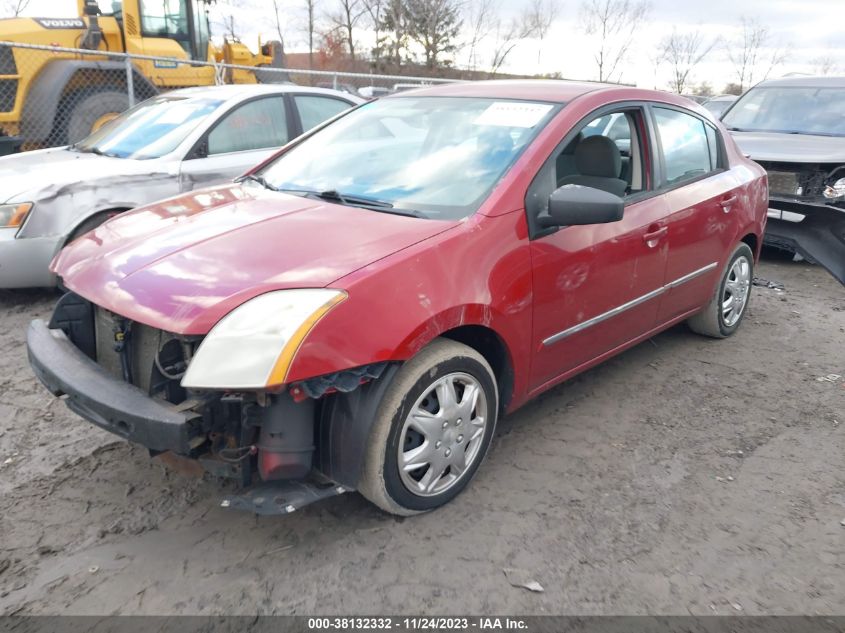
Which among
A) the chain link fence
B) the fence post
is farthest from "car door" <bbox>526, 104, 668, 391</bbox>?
the chain link fence

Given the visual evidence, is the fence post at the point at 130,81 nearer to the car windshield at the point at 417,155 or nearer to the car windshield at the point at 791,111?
the car windshield at the point at 417,155

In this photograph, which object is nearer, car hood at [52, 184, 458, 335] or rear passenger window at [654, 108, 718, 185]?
car hood at [52, 184, 458, 335]

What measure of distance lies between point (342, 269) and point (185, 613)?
126cm

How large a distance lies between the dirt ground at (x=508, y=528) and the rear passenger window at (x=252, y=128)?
2687 millimetres

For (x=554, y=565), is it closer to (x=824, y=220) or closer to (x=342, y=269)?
(x=342, y=269)

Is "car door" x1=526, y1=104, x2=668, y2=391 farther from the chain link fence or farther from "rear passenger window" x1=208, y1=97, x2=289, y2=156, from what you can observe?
the chain link fence

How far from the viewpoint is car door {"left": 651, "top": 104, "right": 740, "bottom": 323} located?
12.9ft

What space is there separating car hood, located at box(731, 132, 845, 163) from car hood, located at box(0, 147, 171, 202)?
568 centimetres

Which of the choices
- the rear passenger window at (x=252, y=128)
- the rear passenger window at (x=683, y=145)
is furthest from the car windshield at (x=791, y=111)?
the rear passenger window at (x=252, y=128)

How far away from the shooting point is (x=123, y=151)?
5.71m

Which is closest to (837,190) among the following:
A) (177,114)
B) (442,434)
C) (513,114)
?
(513,114)

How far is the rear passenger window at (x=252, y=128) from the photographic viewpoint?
19.0 ft

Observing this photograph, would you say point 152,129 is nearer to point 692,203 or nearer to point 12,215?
point 12,215

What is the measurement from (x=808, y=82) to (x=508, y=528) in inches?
299
